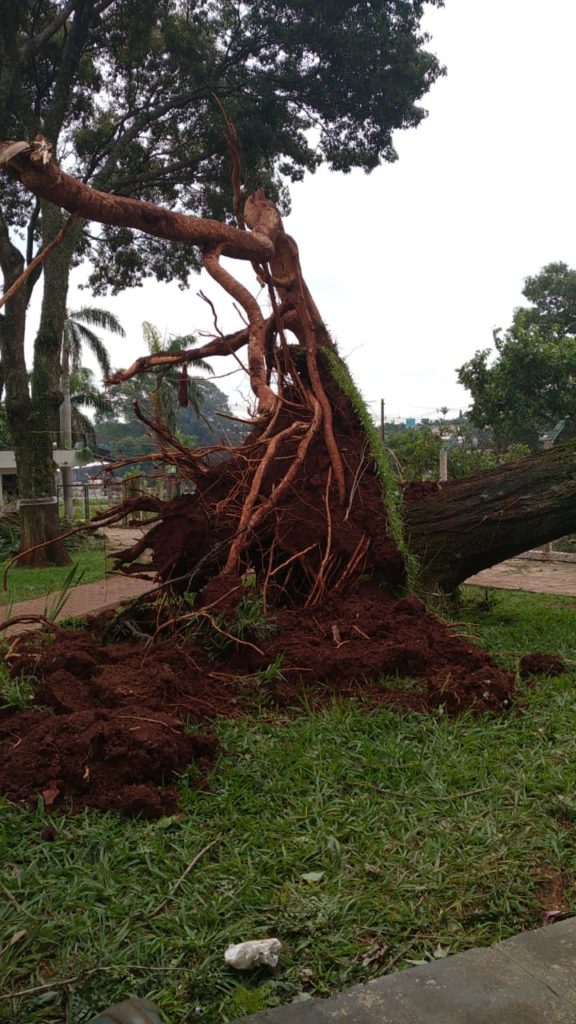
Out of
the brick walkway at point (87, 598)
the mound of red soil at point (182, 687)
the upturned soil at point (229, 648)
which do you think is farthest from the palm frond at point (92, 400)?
the mound of red soil at point (182, 687)

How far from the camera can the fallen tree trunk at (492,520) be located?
5.39 m

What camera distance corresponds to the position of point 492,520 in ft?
17.9

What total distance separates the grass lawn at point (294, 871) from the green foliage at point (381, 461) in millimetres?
1913

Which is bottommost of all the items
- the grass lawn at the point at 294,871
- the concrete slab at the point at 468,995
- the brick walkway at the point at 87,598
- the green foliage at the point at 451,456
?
the brick walkway at the point at 87,598

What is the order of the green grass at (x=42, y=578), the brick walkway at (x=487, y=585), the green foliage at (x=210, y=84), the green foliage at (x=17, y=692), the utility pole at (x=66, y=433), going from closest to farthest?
the green foliage at (x=17, y=692)
the brick walkway at (x=487, y=585)
the green grass at (x=42, y=578)
the green foliage at (x=210, y=84)
the utility pole at (x=66, y=433)

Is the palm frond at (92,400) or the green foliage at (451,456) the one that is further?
the palm frond at (92,400)

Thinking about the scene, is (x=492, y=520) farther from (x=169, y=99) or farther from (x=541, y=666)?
(x=169, y=99)

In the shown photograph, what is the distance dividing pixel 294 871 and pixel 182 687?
150 cm

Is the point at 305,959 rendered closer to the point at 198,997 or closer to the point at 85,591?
the point at 198,997

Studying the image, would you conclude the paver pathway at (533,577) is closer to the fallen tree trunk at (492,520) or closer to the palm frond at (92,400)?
the fallen tree trunk at (492,520)

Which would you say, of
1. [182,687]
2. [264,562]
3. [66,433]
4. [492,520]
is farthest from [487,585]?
[66,433]

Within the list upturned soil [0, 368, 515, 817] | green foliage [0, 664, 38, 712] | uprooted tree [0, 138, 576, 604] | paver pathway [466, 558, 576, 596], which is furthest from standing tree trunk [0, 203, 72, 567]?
green foliage [0, 664, 38, 712]

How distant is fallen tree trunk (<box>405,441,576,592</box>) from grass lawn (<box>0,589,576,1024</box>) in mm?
2247

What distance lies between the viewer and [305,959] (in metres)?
1.86
